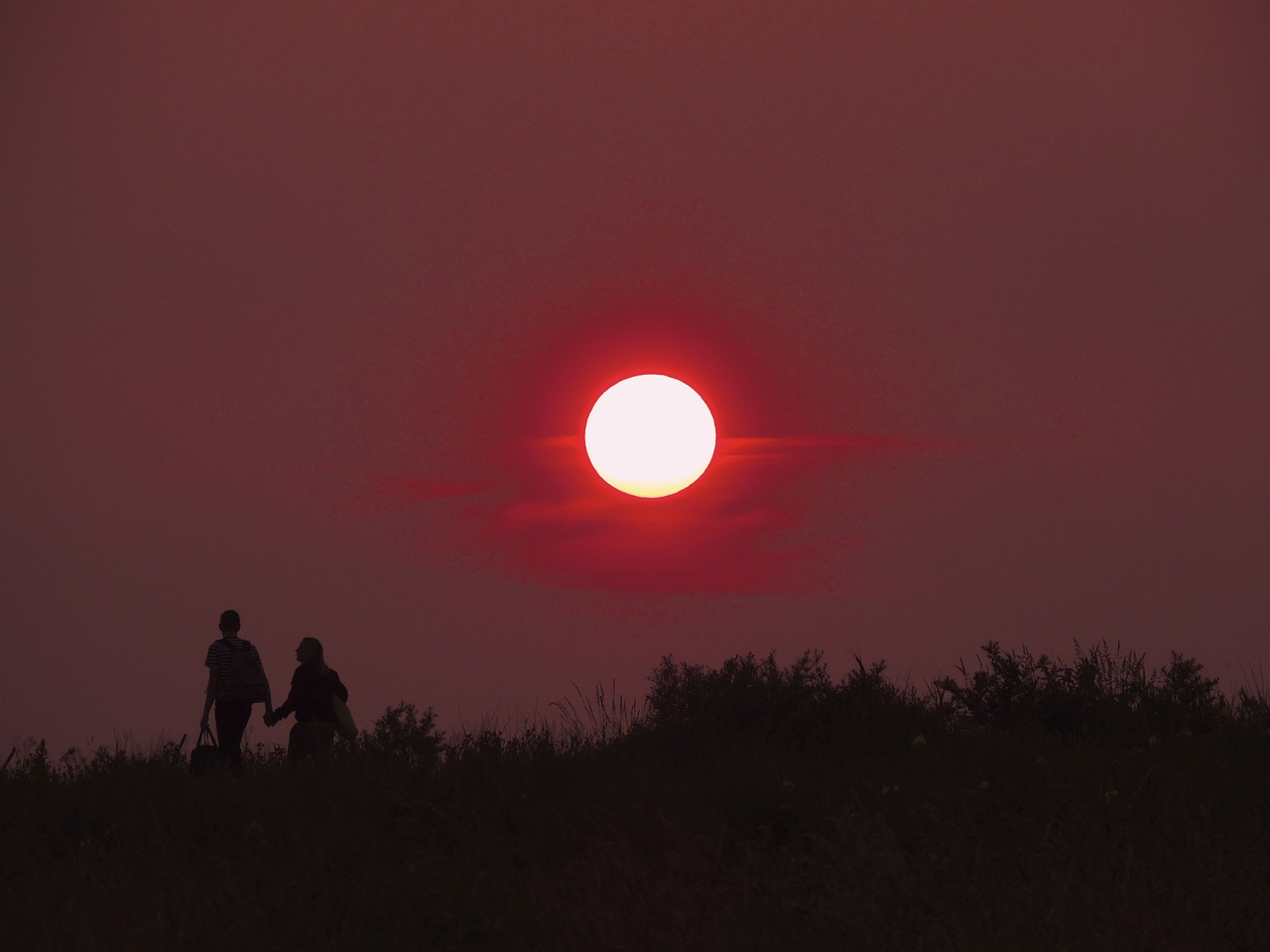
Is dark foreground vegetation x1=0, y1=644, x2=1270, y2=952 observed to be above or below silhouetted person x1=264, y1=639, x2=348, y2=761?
below

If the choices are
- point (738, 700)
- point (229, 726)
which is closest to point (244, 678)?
point (229, 726)

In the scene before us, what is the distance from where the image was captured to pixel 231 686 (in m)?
11.9

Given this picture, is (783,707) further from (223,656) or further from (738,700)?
(223,656)

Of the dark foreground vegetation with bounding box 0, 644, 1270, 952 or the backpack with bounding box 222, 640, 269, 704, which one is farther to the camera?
the backpack with bounding box 222, 640, 269, 704

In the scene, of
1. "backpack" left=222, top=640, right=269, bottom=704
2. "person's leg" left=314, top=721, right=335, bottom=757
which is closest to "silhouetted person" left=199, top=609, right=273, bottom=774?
"backpack" left=222, top=640, right=269, bottom=704

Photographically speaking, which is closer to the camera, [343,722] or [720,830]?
[720,830]

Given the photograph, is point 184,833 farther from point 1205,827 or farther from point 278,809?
point 1205,827

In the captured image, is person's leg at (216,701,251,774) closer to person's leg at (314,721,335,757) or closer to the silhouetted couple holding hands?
the silhouetted couple holding hands

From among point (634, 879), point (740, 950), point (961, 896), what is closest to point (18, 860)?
point (634, 879)

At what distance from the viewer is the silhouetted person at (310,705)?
11.8 metres

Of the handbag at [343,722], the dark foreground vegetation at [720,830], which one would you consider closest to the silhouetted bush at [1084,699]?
the dark foreground vegetation at [720,830]

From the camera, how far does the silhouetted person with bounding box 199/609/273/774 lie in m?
12.0

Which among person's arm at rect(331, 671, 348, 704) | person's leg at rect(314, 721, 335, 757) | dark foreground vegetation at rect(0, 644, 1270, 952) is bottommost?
dark foreground vegetation at rect(0, 644, 1270, 952)

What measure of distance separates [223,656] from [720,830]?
19.9ft
